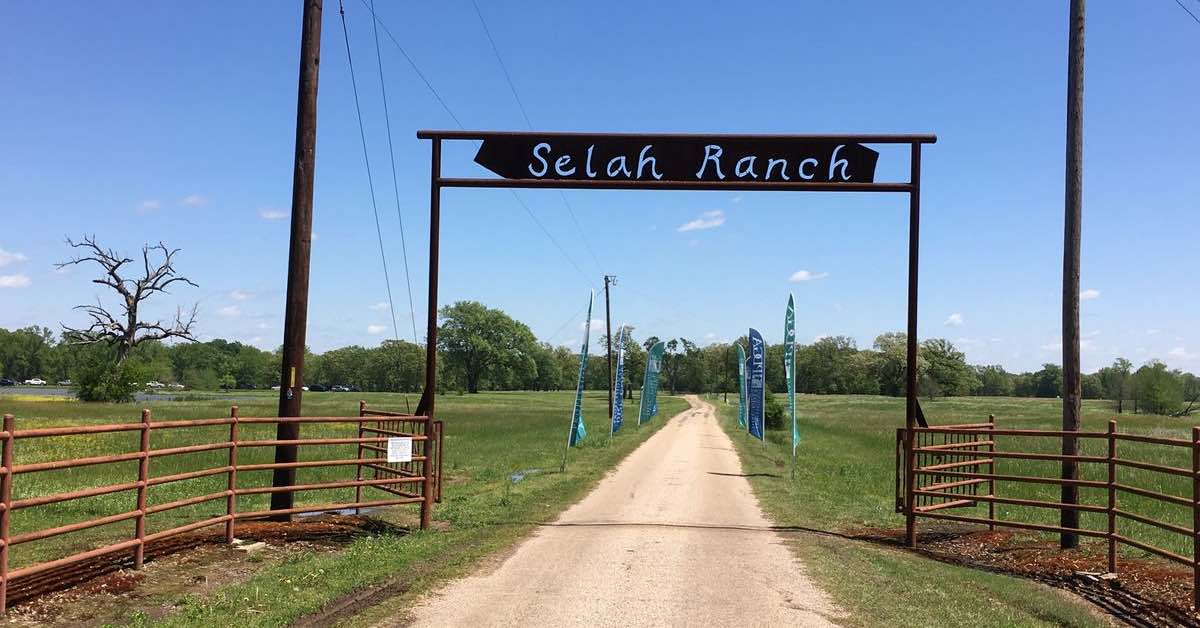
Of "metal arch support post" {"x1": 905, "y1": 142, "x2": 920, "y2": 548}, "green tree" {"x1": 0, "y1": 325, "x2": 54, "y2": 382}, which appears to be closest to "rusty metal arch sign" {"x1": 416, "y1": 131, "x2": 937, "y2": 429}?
"metal arch support post" {"x1": 905, "y1": 142, "x2": 920, "y2": 548}

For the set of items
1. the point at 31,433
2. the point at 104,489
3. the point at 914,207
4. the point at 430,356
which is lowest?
the point at 104,489

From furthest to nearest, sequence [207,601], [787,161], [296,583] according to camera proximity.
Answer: [787,161], [296,583], [207,601]

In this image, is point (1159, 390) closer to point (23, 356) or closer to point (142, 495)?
point (142, 495)

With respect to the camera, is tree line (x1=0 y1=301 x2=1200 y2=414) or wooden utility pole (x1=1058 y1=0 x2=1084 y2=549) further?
tree line (x1=0 y1=301 x2=1200 y2=414)

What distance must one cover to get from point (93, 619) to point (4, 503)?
1154 millimetres

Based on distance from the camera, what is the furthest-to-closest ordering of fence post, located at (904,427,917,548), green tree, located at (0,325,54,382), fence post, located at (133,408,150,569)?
green tree, located at (0,325,54,382) → fence post, located at (904,427,917,548) → fence post, located at (133,408,150,569)

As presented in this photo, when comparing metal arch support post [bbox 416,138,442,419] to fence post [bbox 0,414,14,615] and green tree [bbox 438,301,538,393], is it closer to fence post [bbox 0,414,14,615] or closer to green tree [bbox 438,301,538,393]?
fence post [bbox 0,414,14,615]

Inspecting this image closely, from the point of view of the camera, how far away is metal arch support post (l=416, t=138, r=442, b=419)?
1250 centimetres

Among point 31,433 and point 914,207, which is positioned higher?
point 914,207

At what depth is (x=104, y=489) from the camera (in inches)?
312

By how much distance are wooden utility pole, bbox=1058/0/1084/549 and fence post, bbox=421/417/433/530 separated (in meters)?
8.64

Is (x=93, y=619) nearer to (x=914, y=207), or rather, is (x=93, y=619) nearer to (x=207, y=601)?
(x=207, y=601)

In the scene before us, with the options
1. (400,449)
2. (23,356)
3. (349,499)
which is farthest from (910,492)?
(23,356)

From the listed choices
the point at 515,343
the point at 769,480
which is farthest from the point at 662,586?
the point at 515,343
